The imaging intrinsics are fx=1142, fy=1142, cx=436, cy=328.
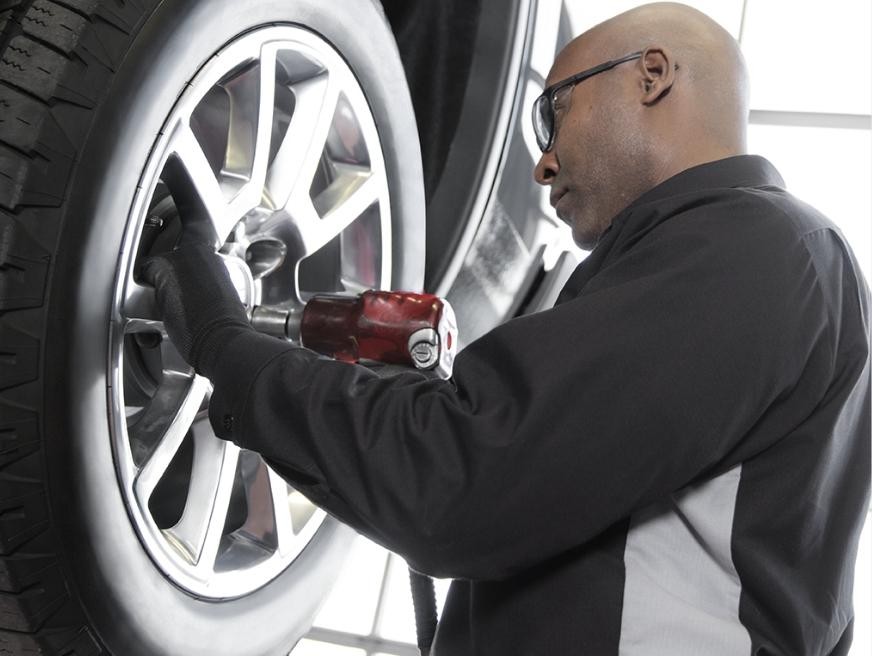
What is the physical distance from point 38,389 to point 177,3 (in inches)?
13.6

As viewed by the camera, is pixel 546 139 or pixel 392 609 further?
pixel 392 609

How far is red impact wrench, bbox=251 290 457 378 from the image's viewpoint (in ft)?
Result: 3.77

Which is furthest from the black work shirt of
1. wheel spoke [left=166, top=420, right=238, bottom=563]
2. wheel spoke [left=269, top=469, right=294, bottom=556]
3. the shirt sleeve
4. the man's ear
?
wheel spoke [left=269, top=469, right=294, bottom=556]

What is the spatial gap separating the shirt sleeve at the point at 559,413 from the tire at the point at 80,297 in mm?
137

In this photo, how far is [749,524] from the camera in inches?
38.7

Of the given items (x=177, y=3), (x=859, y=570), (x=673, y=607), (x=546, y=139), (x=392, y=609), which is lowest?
(x=859, y=570)

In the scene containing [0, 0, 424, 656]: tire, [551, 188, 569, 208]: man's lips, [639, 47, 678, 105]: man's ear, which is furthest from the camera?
[551, 188, 569, 208]: man's lips

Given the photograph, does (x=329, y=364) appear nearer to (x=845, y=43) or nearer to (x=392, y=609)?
(x=392, y=609)

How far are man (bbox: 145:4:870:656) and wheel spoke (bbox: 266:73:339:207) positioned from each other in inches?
9.4

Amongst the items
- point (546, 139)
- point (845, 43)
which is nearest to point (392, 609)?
point (546, 139)

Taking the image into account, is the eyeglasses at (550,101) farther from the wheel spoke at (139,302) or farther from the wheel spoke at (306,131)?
the wheel spoke at (139,302)

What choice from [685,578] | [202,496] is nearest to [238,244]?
[202,496]

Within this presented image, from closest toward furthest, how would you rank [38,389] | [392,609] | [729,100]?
[38,389]
[729,100]
[392,609]

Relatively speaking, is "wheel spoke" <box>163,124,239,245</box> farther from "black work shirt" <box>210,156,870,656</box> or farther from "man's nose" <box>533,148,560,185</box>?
"man's nose" <box>533,148,560,185</box>
